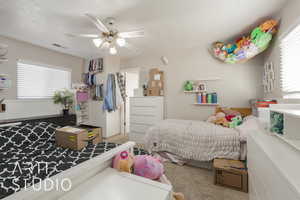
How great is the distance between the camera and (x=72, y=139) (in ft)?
5.00

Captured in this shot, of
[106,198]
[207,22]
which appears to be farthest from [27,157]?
[207,22]

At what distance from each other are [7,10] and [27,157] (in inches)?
80.4

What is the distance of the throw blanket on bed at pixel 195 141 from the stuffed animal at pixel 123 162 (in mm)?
1270

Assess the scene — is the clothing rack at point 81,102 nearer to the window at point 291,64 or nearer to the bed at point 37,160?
the bed at point 37,160

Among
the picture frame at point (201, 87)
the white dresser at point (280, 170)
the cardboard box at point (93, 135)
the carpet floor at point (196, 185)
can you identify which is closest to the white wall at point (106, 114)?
the cardboard box at point (93, 135)

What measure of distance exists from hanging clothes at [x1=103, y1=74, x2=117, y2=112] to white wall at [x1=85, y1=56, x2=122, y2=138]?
0.77ft

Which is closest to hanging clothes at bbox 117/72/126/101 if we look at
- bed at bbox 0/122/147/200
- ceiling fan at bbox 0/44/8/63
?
bed at bbox 0/122/147/200

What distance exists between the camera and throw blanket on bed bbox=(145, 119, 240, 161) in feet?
5.91

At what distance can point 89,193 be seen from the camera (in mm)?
734

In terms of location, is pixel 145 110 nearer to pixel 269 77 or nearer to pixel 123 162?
pixel 123 162

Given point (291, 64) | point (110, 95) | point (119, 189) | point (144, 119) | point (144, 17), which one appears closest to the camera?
point (119, 189)

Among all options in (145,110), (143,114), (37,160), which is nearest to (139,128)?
(143,114)

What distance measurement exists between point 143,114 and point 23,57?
9.72 ft

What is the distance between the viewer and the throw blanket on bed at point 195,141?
1.80 metres
